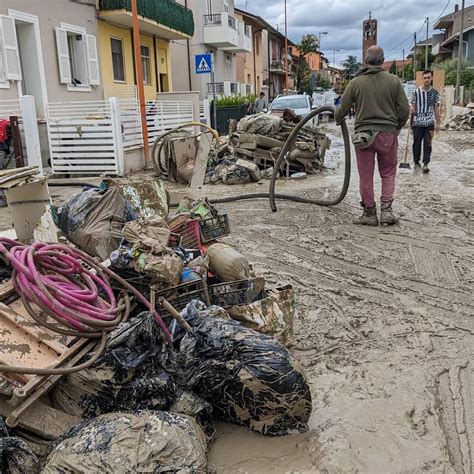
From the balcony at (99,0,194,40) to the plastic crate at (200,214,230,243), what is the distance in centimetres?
1285

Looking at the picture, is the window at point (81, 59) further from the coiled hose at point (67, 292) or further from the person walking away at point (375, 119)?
the coiled hose at point (67, 292)

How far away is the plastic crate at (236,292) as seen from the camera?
3559 mm

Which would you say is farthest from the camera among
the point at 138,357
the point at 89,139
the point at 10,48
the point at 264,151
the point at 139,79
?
the point at 139,79

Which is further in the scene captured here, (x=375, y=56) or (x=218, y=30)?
(x=218, y=30)

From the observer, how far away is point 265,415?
2.71 metres

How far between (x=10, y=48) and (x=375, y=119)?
857 centimetres

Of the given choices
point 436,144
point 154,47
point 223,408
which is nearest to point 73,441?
point 223,408

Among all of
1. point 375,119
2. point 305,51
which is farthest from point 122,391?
point 305,51

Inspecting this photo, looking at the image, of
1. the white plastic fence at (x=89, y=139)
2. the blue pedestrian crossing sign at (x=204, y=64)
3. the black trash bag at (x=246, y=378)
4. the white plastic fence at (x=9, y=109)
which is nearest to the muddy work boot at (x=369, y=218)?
the black trash bag at (x=246, y=378)

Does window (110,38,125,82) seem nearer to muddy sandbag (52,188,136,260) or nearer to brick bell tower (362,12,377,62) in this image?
muddy sandbag (52,188,136,260)

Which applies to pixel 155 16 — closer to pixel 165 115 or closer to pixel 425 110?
pixel 165 115

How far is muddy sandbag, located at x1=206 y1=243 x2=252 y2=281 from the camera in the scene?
3.74m

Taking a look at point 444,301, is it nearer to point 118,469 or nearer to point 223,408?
point 223,408

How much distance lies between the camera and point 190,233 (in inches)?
171
